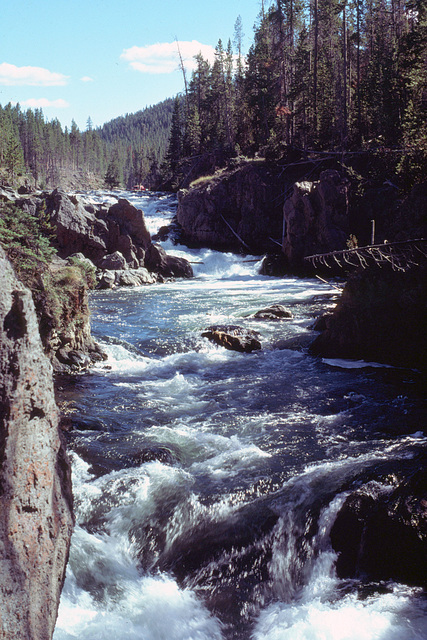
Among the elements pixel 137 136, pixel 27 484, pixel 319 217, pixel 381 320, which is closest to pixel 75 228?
pixel 319 217

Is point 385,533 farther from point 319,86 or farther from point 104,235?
point 319,86

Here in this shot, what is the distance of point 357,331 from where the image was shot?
12367mm

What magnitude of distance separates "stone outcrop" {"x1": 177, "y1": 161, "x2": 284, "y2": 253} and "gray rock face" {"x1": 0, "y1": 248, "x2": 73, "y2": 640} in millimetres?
33894

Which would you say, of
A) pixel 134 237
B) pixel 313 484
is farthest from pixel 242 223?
pixel 313 484

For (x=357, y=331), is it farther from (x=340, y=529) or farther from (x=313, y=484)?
(x=340, y=529)

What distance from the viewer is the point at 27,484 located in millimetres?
3244

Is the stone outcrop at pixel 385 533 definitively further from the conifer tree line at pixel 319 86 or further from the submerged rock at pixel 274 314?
the conifer tree line at pixel 319 86

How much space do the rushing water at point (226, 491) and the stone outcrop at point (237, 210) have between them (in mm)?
24816

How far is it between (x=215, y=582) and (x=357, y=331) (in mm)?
8696

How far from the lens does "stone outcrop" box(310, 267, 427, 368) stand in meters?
11.0

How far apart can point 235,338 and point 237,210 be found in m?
26.0

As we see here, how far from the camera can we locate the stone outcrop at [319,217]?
28250mm

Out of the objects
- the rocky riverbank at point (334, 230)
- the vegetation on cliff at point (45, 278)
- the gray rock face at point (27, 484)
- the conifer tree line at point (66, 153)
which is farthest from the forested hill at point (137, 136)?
the gray rock face at point (27, 484)

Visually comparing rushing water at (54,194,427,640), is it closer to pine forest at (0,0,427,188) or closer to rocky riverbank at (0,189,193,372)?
pine forest at (0,0,427,188)
